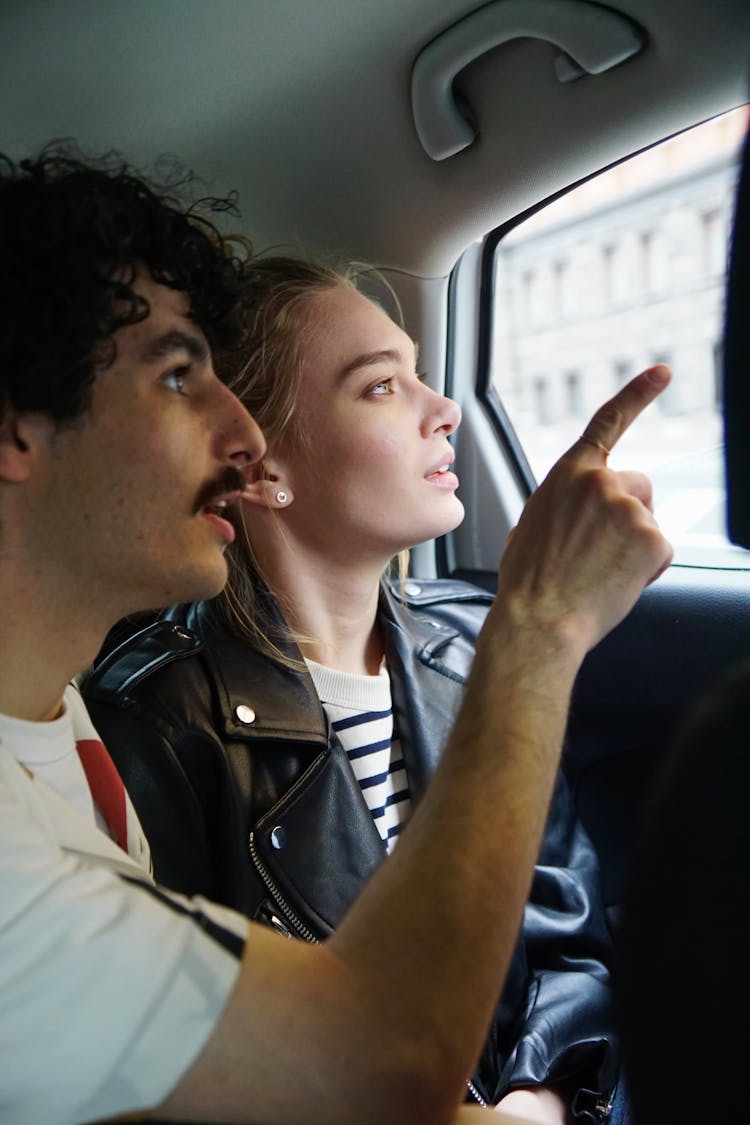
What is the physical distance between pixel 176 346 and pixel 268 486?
550 mm

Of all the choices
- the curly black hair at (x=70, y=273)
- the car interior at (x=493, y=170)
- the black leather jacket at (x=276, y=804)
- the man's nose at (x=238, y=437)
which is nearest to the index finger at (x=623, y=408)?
the car interior at (x=493, y=170)

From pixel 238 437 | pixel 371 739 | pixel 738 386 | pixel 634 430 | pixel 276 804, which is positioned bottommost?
pixel 276 804

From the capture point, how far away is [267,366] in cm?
190

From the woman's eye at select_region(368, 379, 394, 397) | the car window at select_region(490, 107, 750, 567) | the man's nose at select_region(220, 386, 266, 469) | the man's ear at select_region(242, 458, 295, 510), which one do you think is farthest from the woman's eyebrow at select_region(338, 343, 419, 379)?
the man's nose at select_region(220, 386, 266, 469)

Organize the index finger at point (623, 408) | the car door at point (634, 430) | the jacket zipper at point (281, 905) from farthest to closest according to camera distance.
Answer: the car door at point (634, 430) < the jacket zipper at point (281, 905) < the index finger at point (623, 408)

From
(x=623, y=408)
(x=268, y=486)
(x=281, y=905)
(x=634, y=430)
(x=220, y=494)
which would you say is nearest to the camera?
(x=623, y=408)

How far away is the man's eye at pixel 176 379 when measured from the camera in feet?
4.35

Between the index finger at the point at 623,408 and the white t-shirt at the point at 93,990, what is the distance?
0.65 meters

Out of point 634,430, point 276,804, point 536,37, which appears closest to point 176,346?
point 276,804

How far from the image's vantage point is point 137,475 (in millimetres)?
1229

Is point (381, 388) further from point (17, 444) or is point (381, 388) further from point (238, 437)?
point (17, 444)

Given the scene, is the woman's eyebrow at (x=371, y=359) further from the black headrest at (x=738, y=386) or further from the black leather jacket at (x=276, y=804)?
the black headrest at (x=738, y=386)

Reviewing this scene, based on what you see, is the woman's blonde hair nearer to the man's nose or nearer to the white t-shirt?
the man's nose

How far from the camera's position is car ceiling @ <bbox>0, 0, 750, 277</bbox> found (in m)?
1.54
